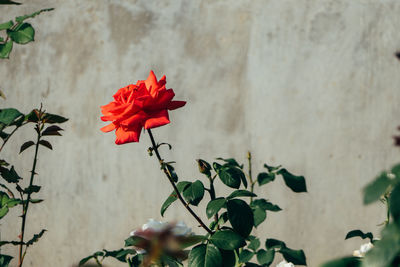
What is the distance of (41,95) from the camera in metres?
2.37

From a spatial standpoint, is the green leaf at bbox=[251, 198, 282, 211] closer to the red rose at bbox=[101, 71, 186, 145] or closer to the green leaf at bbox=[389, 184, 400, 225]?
the red rose at bbox=[101, 71, 186, 145]

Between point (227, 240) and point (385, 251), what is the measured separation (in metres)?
0.59

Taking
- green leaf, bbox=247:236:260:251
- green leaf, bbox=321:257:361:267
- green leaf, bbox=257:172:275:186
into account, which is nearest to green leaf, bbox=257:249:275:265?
green leaf, bbox=247:236:260:251

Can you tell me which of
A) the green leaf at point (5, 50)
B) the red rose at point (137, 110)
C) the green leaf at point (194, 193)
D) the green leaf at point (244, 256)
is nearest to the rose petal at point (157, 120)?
the red rose at point (137, 110)

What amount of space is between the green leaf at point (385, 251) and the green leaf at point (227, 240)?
0.56 metres

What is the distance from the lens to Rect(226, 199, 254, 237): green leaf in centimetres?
99

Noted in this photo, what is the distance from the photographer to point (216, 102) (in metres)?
2.21

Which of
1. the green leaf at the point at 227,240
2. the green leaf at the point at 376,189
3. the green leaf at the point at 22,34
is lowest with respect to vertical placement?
the green leaf at the point at 227,240

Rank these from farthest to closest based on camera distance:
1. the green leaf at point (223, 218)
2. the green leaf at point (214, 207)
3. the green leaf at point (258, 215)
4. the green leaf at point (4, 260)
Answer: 1. the green leaf at point (258, 215)
2. the green leaf at point (223, 218)
3. the green leaf at point (214, 207)
4. the green leaf at point (4, 260)

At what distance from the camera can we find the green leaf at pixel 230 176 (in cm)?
104

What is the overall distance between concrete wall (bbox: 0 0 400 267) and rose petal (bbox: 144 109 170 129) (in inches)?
48.1

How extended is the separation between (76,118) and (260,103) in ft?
2.76

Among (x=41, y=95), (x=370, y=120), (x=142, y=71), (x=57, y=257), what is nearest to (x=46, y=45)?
(x=41, y=95)

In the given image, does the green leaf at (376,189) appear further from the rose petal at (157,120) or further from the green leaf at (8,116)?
the green leaf at (8,116)
